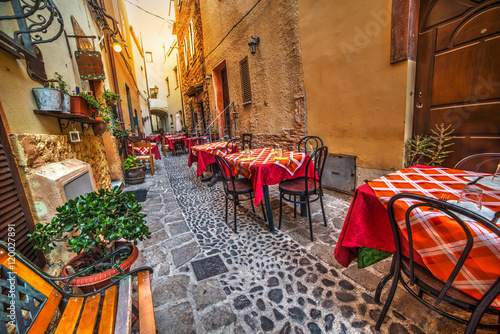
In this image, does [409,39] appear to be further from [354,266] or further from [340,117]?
[354,266]

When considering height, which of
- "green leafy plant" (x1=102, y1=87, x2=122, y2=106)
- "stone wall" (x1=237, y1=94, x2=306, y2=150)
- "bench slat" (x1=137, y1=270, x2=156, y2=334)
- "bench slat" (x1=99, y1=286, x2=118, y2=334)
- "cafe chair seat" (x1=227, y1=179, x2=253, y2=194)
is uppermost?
"green leafy plant" (x1=102, y1=87, x2=122, y2=106)

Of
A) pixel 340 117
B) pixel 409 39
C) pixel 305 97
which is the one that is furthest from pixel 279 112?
pixel 409 39

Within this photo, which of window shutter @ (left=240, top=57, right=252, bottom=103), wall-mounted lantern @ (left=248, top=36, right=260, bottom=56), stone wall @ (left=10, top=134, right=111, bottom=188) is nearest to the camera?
stone wall @ (left=10, top=134, right=111, bottom=188)

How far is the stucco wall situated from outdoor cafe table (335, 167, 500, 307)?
3.31m

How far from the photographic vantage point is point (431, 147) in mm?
2652

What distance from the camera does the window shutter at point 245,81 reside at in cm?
617

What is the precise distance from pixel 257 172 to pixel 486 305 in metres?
1.86

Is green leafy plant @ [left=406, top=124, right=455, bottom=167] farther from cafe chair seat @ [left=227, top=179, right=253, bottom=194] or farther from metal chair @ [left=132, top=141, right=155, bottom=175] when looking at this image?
metal chair @ [left=132, top=141, right=155, bottom=175]

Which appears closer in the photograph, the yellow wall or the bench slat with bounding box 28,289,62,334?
the bench slat with bounding box 28,289,62,334

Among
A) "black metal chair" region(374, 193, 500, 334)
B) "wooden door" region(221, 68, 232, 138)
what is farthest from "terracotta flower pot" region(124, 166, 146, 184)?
"black metal chair" region(374, 193, 500, 334)

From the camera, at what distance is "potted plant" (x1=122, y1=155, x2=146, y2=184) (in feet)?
16.3

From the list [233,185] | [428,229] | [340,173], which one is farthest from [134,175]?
[428,229]

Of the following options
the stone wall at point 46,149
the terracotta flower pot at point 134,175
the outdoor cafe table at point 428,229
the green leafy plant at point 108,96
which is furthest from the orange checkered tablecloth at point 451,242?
the terracotta flower pot at point 134,175

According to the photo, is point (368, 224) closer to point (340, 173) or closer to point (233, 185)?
point (233, 185)
